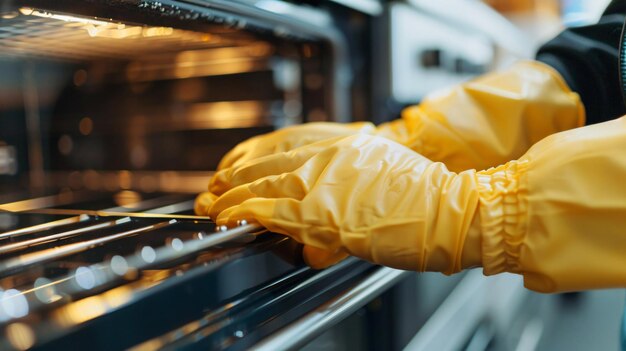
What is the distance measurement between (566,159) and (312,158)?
0.30 meters

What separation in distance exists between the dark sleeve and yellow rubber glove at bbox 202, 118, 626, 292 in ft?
1.30

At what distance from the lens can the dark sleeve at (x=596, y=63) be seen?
104 cm

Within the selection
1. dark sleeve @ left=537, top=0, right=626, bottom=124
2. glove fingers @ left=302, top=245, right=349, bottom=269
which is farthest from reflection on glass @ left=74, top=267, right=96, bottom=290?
dark sleeve @ left=537, top=0, right=626, bottom=124

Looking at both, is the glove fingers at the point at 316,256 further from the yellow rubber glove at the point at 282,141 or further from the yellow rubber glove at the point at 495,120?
the yellow rubber glove at the point at 495,120

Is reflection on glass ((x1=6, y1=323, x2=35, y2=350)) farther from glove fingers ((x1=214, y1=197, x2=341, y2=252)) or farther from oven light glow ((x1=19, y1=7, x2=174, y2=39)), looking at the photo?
oven light glow ((x1=19, y1=7, x2=174, y2=39))

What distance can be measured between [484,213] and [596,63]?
0.58 m

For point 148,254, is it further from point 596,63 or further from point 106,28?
point 596,63

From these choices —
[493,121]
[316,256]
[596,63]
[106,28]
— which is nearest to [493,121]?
[493,121]

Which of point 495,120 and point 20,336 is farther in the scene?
point 495,120

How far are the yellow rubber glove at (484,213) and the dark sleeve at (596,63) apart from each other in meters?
0.40

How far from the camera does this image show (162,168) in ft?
4.95

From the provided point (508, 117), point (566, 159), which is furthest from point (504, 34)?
point (566, 159)

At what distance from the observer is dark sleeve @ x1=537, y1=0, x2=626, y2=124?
1044 millimetres

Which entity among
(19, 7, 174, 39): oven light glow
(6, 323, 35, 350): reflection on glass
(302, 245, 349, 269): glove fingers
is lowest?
(302, 245, 349, 269): glove fingers
